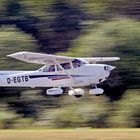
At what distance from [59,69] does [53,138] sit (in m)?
4.06

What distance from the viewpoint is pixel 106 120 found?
11.5 metres

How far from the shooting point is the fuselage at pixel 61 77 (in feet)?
35.8

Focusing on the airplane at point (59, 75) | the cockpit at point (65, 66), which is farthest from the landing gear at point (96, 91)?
the cockpit at point (65, 66)

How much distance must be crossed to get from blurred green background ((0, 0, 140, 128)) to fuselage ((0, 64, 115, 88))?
0.62 metres

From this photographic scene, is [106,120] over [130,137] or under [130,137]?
under

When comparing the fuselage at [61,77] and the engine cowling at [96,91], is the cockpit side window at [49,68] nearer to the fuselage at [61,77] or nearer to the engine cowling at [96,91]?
the fuselage at [61,77]

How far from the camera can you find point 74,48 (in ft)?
47.7

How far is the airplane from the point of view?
1092 cm

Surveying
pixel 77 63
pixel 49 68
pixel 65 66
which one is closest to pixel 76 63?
pixel 77 63

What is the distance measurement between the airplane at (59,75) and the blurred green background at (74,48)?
22.5 inches

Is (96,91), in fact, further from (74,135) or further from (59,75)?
(74,135)

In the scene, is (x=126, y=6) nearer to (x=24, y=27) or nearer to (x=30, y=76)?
(x=24, y=27)

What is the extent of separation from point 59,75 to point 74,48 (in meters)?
3.54

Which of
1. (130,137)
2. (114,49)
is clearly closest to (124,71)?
(114,49)
